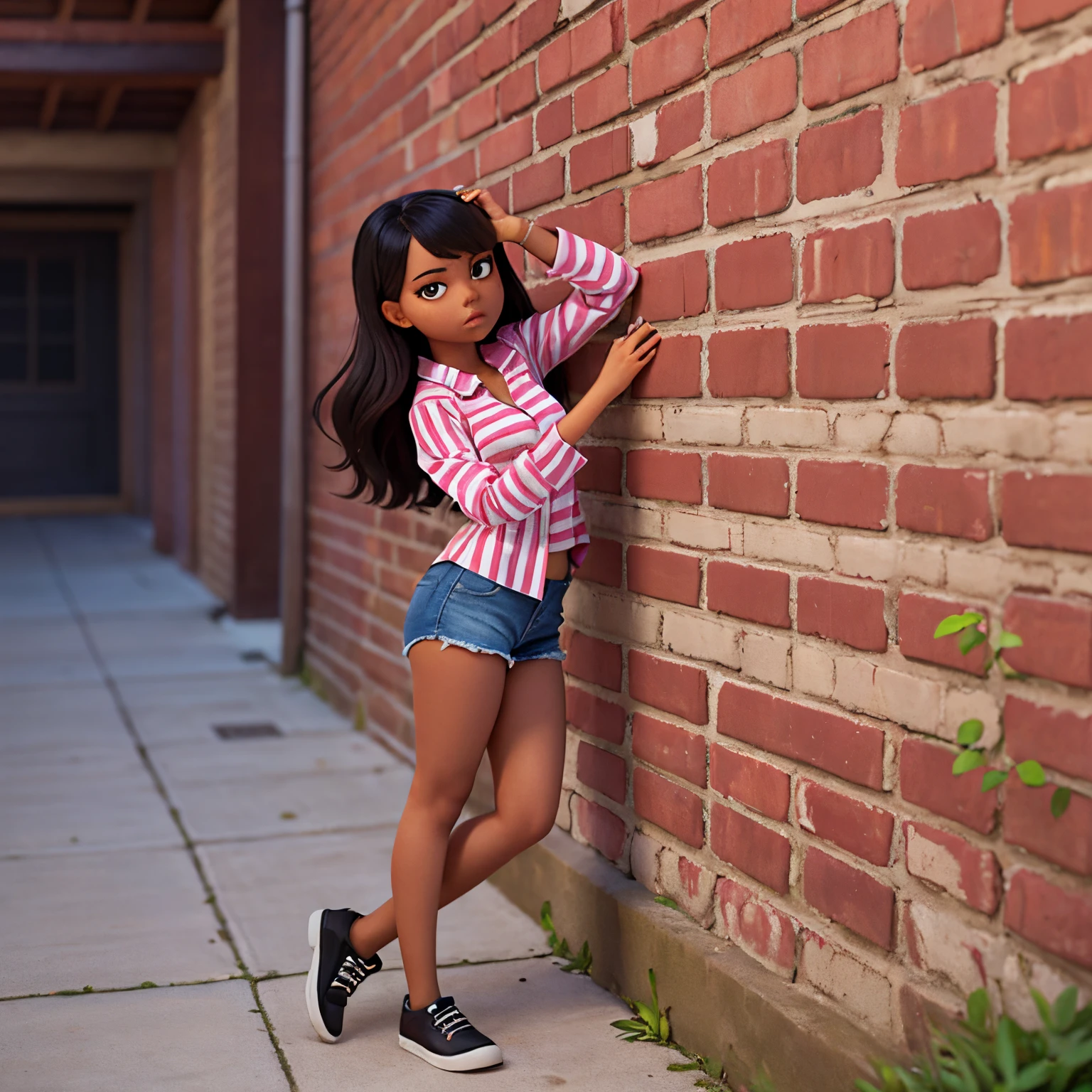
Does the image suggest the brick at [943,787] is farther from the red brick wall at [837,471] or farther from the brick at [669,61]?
the brick at [669,61]

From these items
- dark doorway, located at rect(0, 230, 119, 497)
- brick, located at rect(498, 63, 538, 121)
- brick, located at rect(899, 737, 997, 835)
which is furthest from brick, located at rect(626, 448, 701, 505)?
dark doorway, located at rect(0, 230, 119, 497)

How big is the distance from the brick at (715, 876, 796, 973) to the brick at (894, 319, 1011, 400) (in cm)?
89

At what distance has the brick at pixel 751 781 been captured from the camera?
7.22 feet

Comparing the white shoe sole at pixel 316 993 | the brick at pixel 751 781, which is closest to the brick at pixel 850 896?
the brick at pixel 751 781

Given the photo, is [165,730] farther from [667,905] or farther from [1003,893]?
[1003,893]

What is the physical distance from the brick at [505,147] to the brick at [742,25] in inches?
33.8

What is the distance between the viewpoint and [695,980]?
7.80ft

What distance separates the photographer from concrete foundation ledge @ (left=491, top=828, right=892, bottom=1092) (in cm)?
201

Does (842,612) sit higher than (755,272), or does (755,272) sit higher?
(755,272)

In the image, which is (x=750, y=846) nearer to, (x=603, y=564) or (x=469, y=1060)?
(x=469, y=1060)

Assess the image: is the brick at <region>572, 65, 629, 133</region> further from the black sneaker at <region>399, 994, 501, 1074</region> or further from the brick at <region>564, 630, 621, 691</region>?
the black sneaker at <region>399, 994, 501, 1074</region>

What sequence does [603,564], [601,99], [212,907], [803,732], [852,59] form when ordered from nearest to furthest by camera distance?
[852,59], [803,732], [601,99], [603,564], [212,907]

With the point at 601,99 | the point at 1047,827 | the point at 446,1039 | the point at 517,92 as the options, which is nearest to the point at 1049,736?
the point at 1047,827

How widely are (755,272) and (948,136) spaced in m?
0.50
